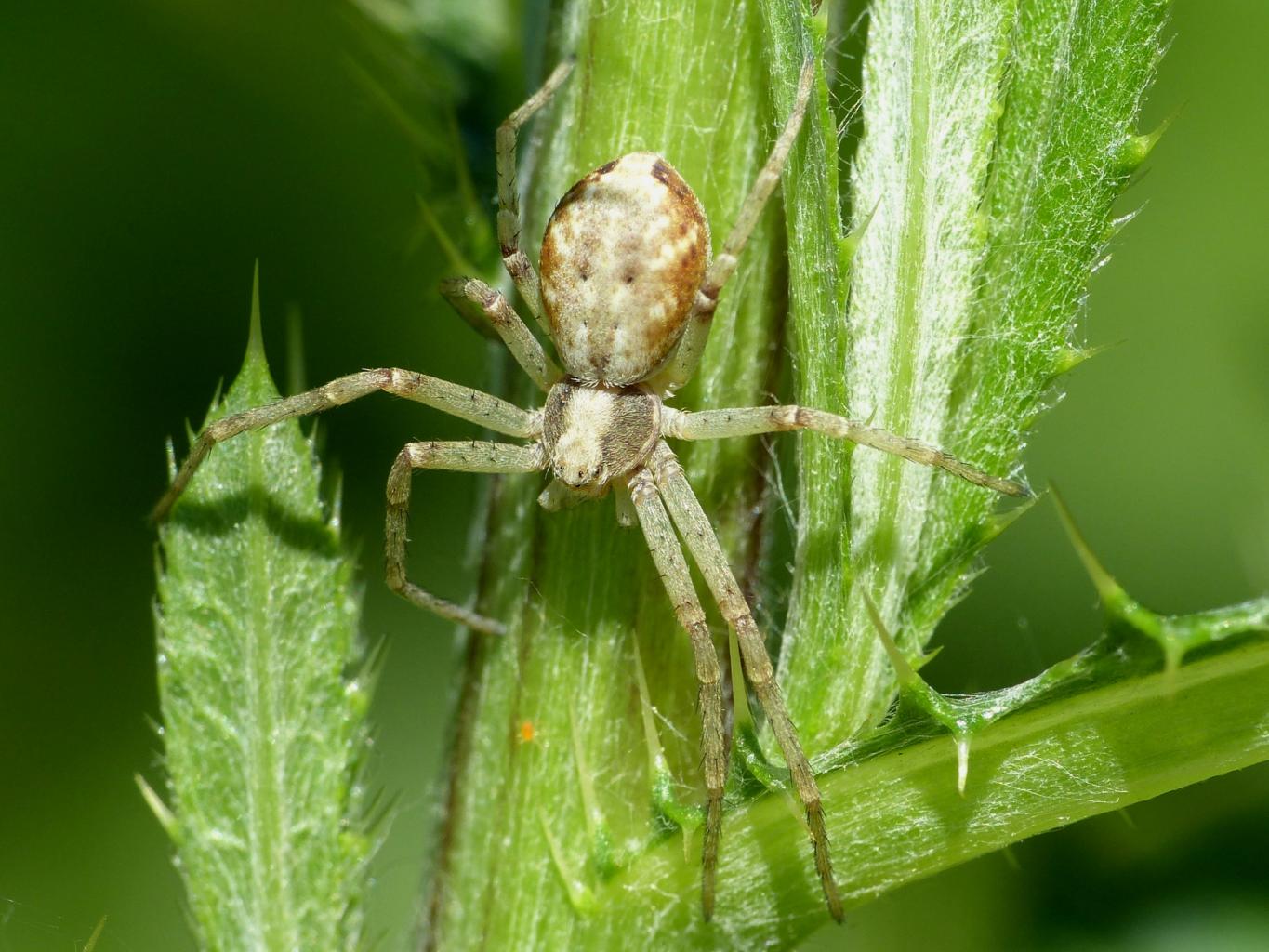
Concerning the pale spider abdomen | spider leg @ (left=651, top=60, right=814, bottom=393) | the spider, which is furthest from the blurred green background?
spider leg @ (left=651, top=60, right=814, bottom=393)

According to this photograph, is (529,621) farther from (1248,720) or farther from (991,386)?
(1248,720)

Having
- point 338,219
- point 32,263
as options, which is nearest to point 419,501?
point 338,219

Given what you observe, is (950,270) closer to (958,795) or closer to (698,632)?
(958,795)

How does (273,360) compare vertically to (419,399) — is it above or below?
above

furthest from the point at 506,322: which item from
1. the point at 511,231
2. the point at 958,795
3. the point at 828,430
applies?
the point at 958,795

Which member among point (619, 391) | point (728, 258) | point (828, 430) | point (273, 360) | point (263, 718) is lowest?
point (263, 718)

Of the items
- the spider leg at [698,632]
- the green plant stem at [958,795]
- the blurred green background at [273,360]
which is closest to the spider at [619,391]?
the spider leg at [698,632]

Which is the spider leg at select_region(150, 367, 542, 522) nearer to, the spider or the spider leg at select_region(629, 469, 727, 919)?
the spider
